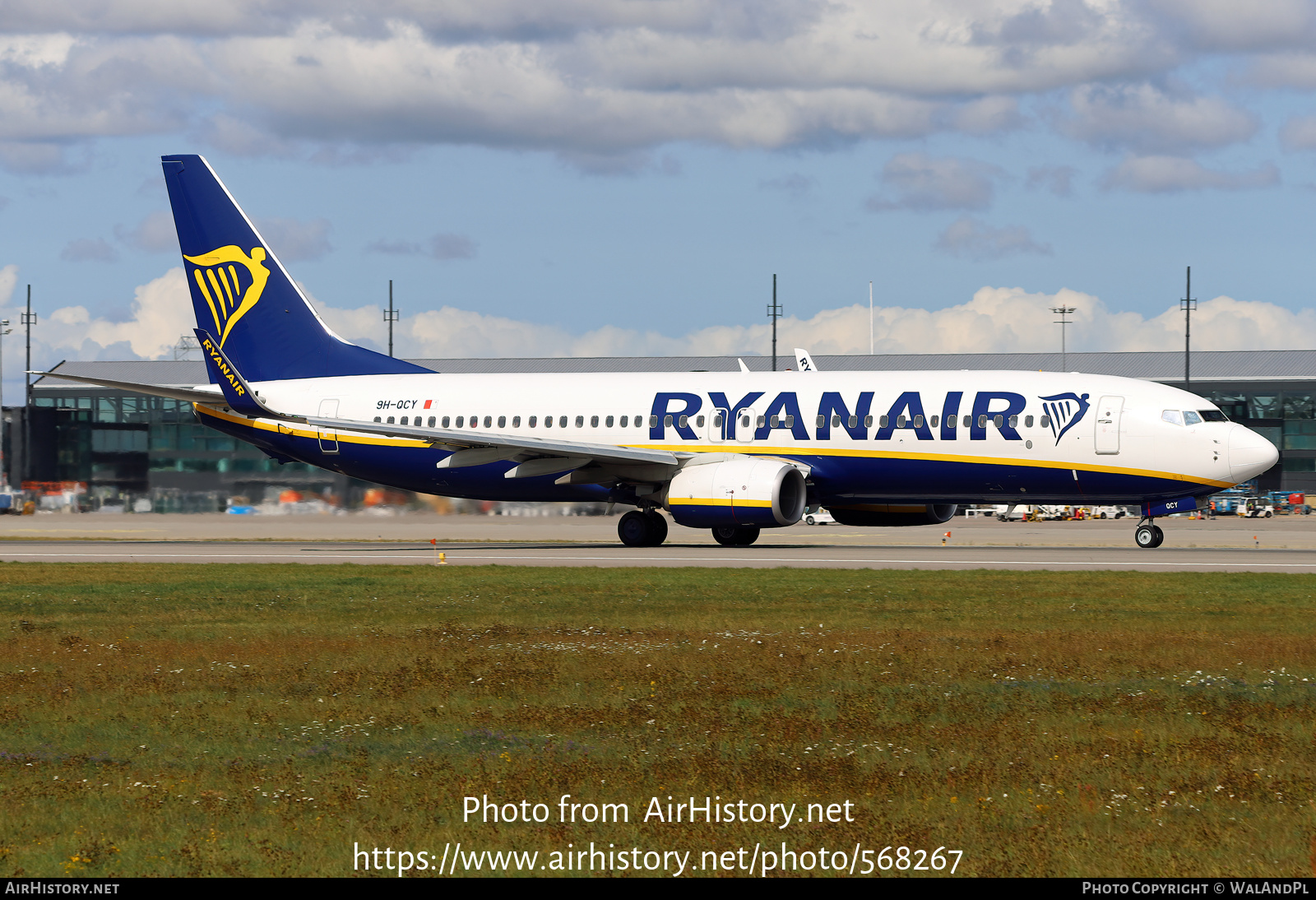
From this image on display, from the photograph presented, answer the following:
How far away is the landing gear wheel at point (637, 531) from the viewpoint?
39.4m

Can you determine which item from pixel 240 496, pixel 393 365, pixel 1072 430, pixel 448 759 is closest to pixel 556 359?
pixel 240 496

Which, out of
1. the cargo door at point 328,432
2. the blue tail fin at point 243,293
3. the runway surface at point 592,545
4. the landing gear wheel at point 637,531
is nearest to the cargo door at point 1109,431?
the runway surface at point 592,545

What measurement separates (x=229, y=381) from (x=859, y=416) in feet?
63.0

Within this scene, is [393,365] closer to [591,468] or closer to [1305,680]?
[591,468]

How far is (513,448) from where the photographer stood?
37594mm

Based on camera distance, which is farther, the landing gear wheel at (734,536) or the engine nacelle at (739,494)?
the landing gear wheel at (734,536)

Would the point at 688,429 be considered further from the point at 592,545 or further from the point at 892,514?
the point at 892,514

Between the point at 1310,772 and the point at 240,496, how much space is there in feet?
176

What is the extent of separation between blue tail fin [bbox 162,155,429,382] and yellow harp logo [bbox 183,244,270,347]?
0.08ft

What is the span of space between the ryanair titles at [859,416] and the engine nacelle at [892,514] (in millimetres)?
3158

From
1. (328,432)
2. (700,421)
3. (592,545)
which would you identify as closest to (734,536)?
(700,421)

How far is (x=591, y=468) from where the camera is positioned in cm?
3862

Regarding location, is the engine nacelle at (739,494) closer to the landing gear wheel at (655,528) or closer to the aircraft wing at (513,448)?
the aircraft wing at (513,448)

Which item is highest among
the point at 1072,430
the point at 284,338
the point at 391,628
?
the point at 284,338
